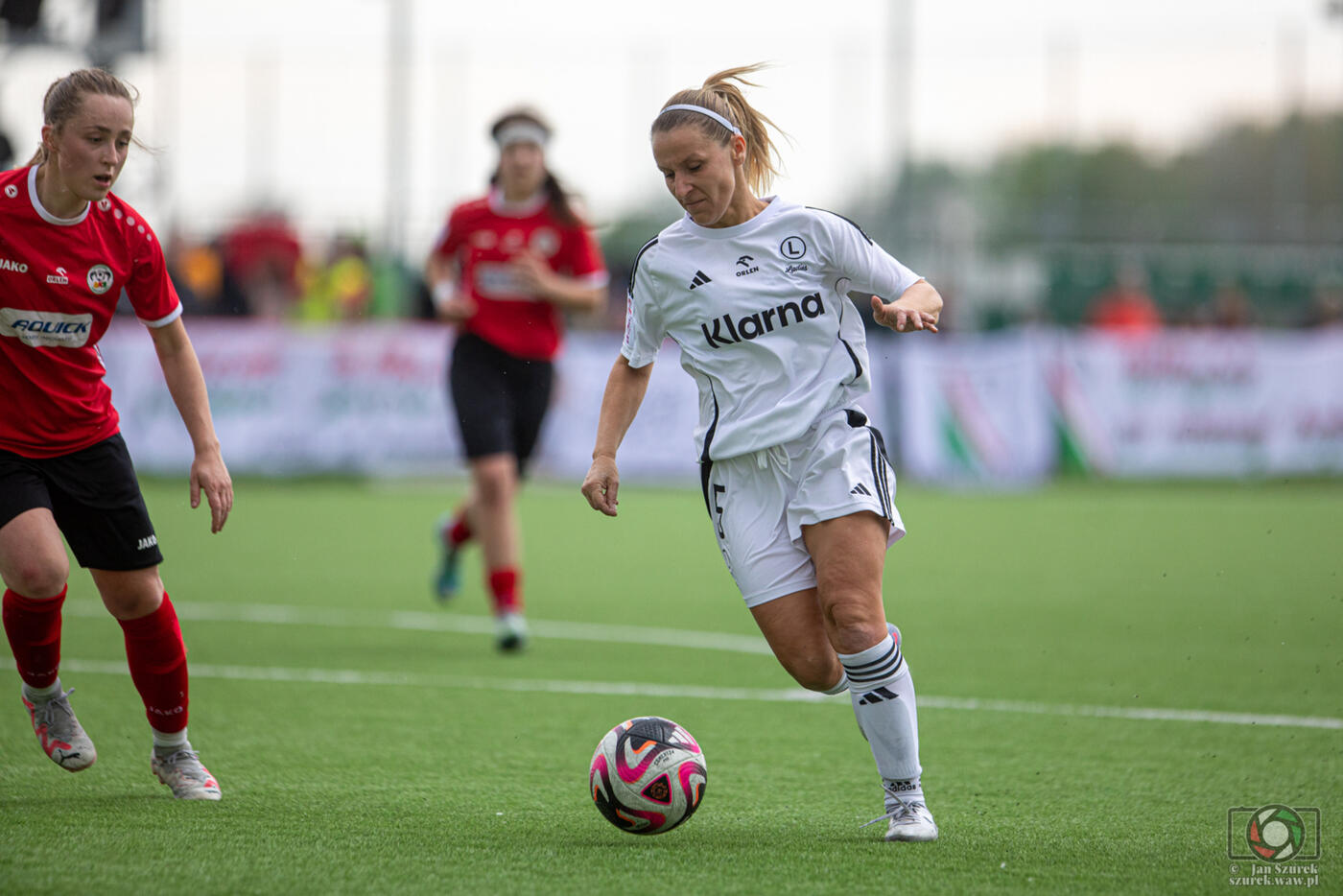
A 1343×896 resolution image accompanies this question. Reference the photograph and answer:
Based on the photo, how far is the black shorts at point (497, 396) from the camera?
7887mm

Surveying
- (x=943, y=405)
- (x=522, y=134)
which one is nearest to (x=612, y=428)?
(x=522, y=134)

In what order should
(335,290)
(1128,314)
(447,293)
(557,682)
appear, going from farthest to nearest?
1. (1128,314)
2. (335,290)
3. (447,293)
4. (557,682)

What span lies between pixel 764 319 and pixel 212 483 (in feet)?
5.42

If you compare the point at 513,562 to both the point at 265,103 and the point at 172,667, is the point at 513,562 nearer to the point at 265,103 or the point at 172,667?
the point at 172,667

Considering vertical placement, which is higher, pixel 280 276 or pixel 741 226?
pixel 741 226

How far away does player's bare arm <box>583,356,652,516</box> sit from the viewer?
4.46 m

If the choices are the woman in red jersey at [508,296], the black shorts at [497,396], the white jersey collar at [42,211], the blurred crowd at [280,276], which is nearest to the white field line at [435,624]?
the woman in red jersey at [508,296]

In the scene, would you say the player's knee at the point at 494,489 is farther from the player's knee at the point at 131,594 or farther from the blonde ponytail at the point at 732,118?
the blonde ponytail at the point at 732,118

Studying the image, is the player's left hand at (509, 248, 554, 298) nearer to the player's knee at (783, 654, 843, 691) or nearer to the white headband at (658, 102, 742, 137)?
the white headband at (658, 102, 742, 137)

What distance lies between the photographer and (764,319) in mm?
4426

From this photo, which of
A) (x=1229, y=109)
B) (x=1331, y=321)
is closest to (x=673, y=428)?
(x=1331, y=321)

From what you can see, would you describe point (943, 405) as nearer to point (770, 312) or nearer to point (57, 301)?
point (770, 312)
